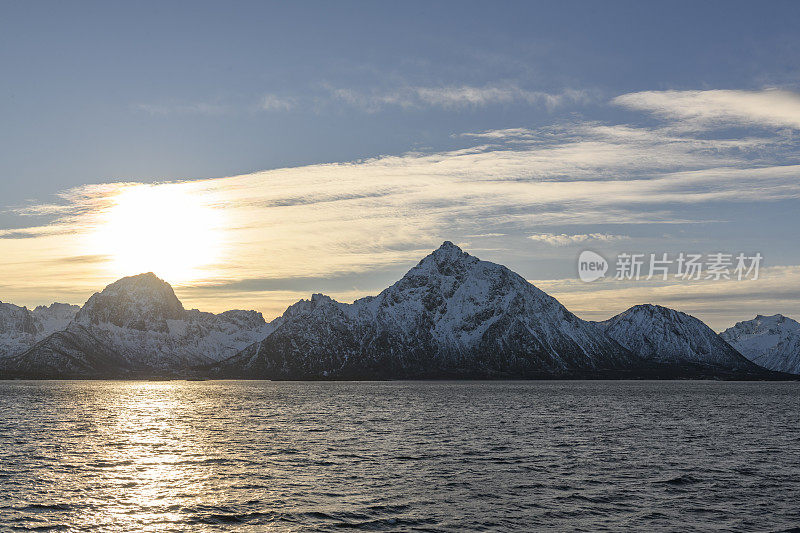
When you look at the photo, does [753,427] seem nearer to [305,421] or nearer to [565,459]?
[565,459]

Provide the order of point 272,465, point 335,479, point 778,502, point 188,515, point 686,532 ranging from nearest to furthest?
point 686,532 → point 188,515 → point 778,502 → point 335,479 → point 272,465

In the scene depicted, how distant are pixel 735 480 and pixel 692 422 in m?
80.3

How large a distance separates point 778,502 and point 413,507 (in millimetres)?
29787

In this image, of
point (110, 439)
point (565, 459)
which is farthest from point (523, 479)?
point (110, 439)

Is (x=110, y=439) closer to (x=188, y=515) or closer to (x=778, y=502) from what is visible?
(x=188, y=515)

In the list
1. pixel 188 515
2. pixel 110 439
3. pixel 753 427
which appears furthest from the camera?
pixel 753 427

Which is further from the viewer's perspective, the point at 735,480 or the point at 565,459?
the point at 565,459

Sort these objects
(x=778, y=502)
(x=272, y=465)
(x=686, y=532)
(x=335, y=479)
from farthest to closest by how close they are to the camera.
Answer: (x=272, y=465)
(x=335, y=479)
(x=778, y=502)
(x=686, y=532)

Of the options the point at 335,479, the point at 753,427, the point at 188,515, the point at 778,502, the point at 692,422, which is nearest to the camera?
the point at 188,515

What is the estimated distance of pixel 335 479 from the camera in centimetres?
6938

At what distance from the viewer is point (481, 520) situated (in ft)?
173

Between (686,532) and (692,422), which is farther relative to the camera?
(692,422)

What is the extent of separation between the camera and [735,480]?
231 ft

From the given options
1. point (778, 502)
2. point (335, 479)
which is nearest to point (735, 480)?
point (778, 502)
